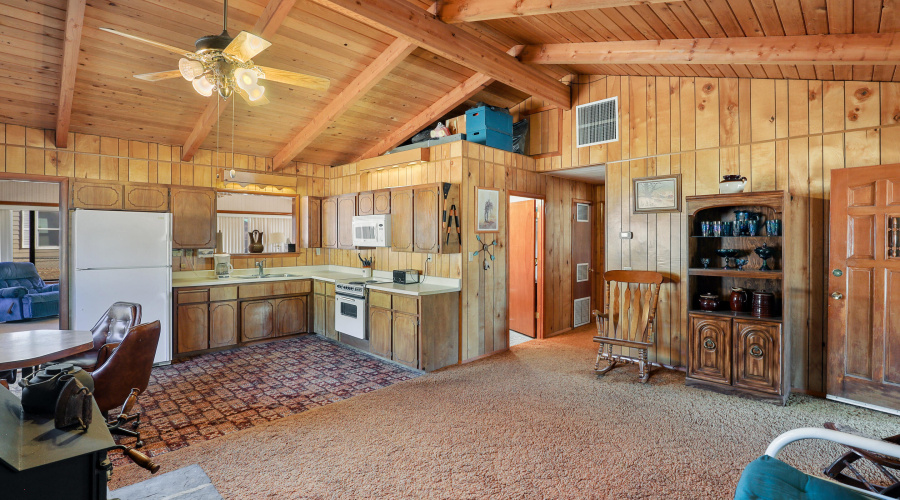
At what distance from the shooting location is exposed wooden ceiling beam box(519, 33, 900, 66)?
2787 mm

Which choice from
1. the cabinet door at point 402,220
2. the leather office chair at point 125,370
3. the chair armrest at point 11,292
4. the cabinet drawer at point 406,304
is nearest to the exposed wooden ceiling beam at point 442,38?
the cabinet door at point 402,220

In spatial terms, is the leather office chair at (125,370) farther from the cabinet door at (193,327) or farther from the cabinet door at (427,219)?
the cabinet door at (427,219)

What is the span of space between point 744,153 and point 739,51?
3.63 ft

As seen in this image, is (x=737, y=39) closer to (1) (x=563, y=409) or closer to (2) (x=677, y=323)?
(2) (x=677, y=323)

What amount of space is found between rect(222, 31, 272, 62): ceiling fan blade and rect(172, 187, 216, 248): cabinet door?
11.1 ft

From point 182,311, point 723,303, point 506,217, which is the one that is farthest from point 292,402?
point 723,303

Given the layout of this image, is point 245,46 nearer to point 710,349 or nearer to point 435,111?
point 435,111

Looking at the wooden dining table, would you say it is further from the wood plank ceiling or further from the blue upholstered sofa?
the blue upholstered sofa

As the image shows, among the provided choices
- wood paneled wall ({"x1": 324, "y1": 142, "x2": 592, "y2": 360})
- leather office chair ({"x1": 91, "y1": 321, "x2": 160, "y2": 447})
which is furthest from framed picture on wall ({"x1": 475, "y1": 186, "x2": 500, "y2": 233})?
leather office chair ({"x1": 91, "y1": 321, "x2": 160, "y2": 447})

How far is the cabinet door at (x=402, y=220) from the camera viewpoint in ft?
16.3

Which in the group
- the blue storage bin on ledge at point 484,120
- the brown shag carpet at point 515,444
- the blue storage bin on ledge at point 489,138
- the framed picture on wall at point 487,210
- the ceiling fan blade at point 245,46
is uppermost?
the blue storage bin on ledge at point 484,120

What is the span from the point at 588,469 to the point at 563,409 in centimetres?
92

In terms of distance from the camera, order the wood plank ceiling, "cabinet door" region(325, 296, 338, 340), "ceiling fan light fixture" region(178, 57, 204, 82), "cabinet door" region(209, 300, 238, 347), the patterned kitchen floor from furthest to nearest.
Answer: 1. "cabinet door" region(325, 296, 338, 340)
2. "cabinet door" region(209, 300, 238, 347)
3. the patterned kitchen floor
4. the wood plank ceiling
5. "ceiling fan light fixture" region(178, 57, 204, 82)

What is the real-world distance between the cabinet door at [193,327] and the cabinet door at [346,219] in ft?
5.98
